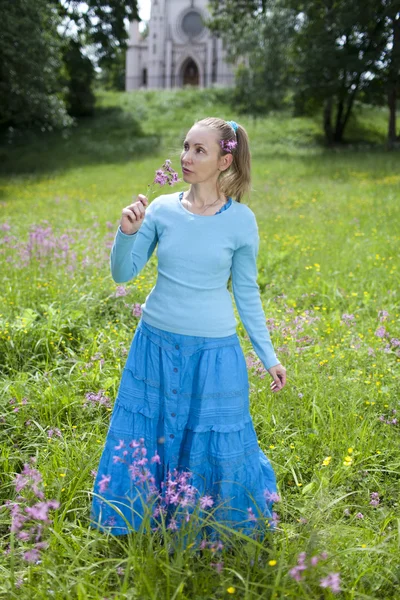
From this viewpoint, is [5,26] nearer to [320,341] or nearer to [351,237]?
[351,237]

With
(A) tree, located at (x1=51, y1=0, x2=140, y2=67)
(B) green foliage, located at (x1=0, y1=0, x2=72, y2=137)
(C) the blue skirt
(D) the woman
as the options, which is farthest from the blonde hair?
(A) tree, located at (x1=51, y1=0, x2=140, y2=67)

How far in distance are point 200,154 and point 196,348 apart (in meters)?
0.84

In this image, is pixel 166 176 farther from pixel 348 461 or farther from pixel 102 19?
pixel 102 19

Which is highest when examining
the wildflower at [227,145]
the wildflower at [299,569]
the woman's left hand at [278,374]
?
the wildflower at [227,145]

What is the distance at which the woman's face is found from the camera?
2422 mm

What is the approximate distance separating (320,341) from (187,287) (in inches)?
90.2

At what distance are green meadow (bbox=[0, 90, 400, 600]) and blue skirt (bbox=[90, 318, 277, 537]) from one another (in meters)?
0.16

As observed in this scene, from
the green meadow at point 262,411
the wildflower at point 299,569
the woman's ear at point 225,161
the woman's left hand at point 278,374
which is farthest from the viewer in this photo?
the woman's left hand at point 278,374

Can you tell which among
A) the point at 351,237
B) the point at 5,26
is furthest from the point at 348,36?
the point at 351,237

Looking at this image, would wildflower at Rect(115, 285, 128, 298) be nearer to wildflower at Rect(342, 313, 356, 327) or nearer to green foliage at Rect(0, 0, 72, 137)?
wildflower at Rect(342, 313, 356, 327)

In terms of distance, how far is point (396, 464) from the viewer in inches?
122

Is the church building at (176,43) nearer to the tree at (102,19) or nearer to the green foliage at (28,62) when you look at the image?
the tree at (102,19)

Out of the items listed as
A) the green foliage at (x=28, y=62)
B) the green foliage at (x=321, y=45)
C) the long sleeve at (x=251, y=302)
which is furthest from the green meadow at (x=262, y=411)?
the green foliage at (x=321, y=45)

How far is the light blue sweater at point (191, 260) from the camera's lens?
8.02 feet
